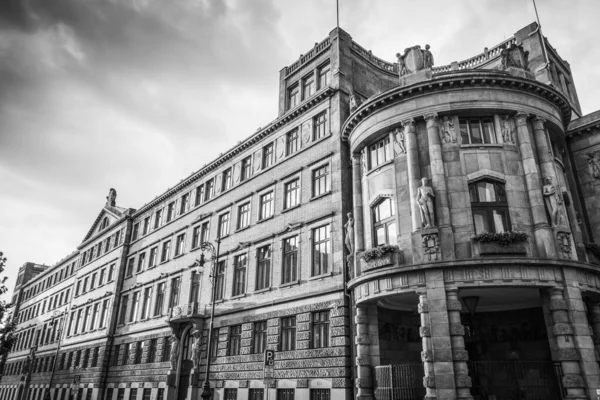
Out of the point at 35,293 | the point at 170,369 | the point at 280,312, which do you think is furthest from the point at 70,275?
the point at 280,312

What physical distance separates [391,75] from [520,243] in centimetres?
1775

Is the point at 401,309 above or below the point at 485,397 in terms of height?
above

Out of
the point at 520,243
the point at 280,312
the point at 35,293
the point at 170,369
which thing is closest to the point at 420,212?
the point at 520,243

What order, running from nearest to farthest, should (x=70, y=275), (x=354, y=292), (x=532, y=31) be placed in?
1. (x=354, y=292)
2. (x=532, y=31)
3. (x=70, y=275)

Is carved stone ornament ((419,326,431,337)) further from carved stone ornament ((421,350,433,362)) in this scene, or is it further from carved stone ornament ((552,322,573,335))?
carved stone ornament ((552,322,573,335))

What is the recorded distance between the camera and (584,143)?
24.6 m

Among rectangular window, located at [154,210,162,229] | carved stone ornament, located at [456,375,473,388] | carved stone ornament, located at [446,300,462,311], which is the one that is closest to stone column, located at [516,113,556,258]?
carved stone ornament, located at [446,300,462,311]

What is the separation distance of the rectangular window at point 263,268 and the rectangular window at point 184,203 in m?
14.2

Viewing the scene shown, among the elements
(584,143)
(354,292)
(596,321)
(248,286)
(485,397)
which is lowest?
(485,397)

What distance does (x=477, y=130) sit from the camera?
22.1 meters

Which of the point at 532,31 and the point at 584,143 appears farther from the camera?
the point at 532,31

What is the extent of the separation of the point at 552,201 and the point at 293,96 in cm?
1892

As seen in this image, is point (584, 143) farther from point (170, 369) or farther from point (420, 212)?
point (170, 369)

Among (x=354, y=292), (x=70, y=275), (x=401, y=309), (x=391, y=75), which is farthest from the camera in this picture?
(x=70, y=275)
